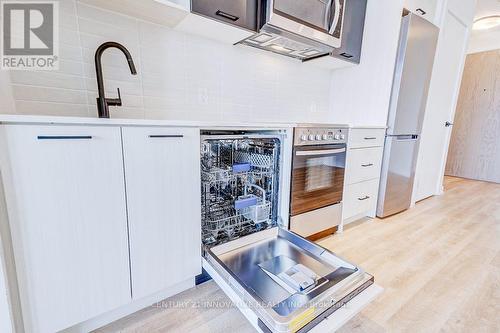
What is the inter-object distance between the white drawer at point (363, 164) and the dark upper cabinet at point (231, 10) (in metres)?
1.20

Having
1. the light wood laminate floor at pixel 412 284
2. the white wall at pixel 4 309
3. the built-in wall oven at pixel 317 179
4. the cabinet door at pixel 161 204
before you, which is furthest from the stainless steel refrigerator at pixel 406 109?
the white wall at pixel 4 309

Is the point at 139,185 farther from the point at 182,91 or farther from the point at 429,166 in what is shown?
the point at 429,166

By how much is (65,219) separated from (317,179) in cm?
142

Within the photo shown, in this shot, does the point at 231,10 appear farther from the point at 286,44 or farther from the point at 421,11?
the point at 421,11

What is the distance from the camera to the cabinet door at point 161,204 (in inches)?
36.0

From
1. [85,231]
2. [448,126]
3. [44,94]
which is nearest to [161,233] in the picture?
[85,231]

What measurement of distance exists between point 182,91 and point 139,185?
33.5 inches

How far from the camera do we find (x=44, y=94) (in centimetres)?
111

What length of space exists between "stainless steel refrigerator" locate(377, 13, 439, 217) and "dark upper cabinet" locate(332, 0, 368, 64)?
35cm

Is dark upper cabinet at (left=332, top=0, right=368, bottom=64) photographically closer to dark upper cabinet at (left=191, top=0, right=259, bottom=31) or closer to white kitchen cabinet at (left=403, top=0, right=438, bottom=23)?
white kitchen cabinet at (left=403, top=0, right=438, bottom=23)

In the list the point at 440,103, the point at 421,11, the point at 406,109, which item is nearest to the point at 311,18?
the point at 406,109

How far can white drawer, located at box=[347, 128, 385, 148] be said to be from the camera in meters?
1.78

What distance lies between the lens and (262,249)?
1.27m

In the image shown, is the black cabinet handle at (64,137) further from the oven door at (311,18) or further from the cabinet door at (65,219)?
the oven door at (311,18)
